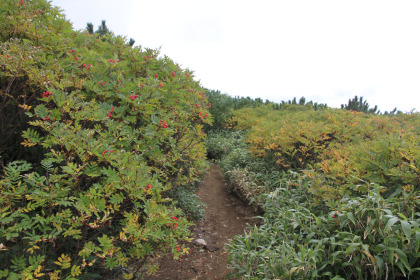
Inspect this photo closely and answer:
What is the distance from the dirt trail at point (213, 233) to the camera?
10.7ft

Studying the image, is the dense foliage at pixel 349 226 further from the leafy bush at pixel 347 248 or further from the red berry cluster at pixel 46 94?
the red berry cluster at pixel 46 94

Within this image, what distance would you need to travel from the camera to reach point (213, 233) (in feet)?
14.8

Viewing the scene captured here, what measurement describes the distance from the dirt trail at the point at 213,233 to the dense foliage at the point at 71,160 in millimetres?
837

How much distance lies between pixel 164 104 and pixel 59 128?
5.14ft

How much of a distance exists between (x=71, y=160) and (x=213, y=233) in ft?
10.9

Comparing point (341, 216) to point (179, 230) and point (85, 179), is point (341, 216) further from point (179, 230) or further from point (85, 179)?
point (85, 179)

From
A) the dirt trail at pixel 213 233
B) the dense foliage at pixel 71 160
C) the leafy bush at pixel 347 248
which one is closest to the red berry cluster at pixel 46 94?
the dense foliage at pixel 71 160

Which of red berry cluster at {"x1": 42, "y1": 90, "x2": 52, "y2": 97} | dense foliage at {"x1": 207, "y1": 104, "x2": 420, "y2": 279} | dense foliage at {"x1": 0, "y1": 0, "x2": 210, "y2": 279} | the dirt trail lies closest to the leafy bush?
dense foliage at {"x1": 207, "y1": 104, "x2": 420, "y2": 279}

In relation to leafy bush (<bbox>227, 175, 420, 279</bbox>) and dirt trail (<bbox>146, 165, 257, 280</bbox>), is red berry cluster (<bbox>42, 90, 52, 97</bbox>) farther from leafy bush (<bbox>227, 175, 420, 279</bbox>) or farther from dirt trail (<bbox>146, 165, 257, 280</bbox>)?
leafy bush (<bbox>227, 175, 420, 279</bbox>)

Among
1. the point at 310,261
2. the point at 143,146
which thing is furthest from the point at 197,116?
the point at 310,261

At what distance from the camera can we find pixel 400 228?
218 centimetres

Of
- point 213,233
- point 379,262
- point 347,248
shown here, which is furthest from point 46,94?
point 213,233

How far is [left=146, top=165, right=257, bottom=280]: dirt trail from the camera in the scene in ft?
10.7

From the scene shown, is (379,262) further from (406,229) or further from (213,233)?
(213,233)
